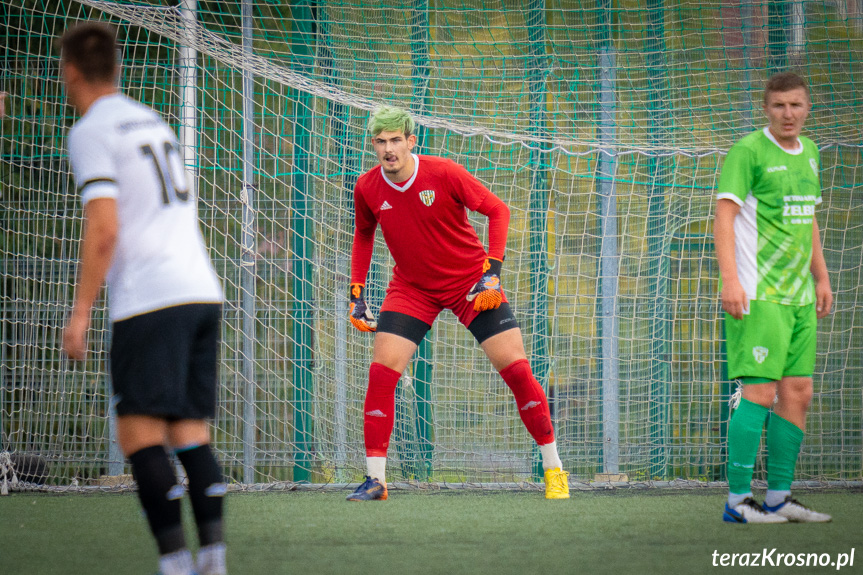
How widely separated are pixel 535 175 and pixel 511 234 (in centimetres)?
44

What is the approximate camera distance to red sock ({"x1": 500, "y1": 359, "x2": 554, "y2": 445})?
4.46m

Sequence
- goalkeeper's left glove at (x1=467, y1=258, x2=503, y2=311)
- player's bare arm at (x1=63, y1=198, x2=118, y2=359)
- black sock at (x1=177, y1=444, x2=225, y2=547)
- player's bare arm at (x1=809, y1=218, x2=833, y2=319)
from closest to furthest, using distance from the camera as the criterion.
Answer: player's bare arm at (x1=63, y1=198, x2=118, y2=359) → black sock at (x1=177, y1=444, x2=225, y2=547) → player's bare arm at (x1=809, y1=218, x2=833, y2=319) → goalkeeper's left glove at (x1=467, y1=258, x2=503, y2=311)

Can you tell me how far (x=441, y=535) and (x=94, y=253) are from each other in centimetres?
174

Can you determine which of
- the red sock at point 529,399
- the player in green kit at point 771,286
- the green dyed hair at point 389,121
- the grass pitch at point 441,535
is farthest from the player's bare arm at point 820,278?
the green dyed hair at point 389,121

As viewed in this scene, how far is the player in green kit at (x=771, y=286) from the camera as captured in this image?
3.44m

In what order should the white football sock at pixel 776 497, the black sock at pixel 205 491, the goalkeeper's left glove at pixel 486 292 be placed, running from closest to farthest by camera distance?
the black sock at pixel 205 491 < the white football sock at pixel 776 497 < the goalkeeper's left glove at pixel 486 292

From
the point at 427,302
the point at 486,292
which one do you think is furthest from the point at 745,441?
the point at 427,302

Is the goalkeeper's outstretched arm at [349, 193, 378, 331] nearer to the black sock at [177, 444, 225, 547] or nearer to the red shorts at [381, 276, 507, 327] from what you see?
the red shorts at [381, 276, 507, 327]

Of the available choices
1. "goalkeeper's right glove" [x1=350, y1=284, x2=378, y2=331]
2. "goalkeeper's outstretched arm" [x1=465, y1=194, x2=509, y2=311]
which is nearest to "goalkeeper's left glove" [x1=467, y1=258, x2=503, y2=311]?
"goalkeeper's outstretched arm" [x1=465, y1=194, x2=509, y2=311]

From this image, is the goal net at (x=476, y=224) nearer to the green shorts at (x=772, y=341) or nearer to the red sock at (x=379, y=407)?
the red sock at (x=379, y=407)

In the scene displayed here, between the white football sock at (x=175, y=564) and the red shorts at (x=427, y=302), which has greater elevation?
the red shorts at (x=427, y=302)

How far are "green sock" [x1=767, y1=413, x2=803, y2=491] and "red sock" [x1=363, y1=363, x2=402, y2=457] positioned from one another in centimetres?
177

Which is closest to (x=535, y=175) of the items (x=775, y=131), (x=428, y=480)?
(x=428, y=480)

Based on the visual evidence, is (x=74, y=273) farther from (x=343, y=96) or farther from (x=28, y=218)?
(x=343, y=96)
